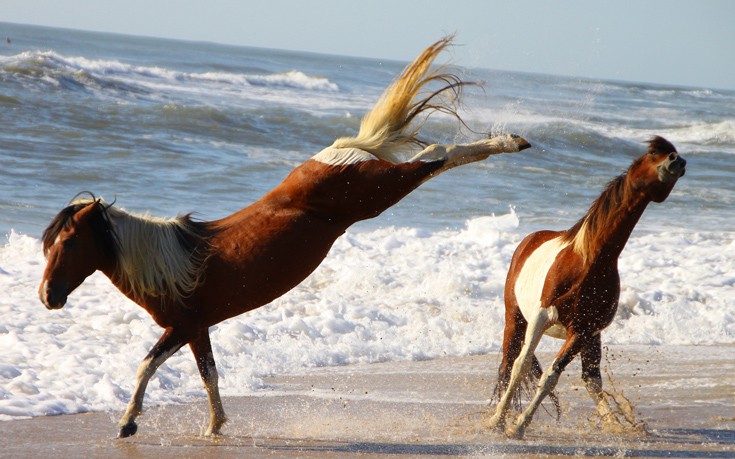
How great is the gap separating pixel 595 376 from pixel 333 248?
16.8 ft

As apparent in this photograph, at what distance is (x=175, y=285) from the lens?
4250 mm

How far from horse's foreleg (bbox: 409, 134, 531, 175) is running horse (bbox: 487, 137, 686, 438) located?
50 centimetres

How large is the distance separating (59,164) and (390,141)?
9828mm

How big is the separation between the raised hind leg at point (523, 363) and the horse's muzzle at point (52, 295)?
7.35 ft

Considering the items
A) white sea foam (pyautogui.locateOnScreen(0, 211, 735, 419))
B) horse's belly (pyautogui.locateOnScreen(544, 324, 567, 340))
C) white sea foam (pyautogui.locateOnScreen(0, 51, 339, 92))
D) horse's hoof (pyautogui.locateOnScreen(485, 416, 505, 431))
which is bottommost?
white sea foam (pyautogui.locateOnScreen(0, 51, 339, 92))

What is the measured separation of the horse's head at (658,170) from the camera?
4.02 m

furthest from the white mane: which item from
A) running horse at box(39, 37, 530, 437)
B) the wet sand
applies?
the wet sand

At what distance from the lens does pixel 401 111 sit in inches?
184

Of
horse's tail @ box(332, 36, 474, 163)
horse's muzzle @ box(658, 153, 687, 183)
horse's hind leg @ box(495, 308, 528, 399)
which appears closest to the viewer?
horse's muzzle @ box(658, 153, 687, 183)

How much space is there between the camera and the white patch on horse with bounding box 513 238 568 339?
4.50m

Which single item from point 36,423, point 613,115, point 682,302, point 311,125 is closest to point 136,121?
point 311,125

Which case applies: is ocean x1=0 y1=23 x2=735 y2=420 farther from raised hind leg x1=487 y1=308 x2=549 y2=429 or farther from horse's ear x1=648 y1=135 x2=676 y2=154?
raised hind leg x1=487 y1=308 x2=549 y2=429

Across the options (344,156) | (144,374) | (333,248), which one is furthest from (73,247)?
(333,248)

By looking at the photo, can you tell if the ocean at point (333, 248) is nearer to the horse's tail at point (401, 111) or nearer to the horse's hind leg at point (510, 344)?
the horse's tail at point (401, 111)
